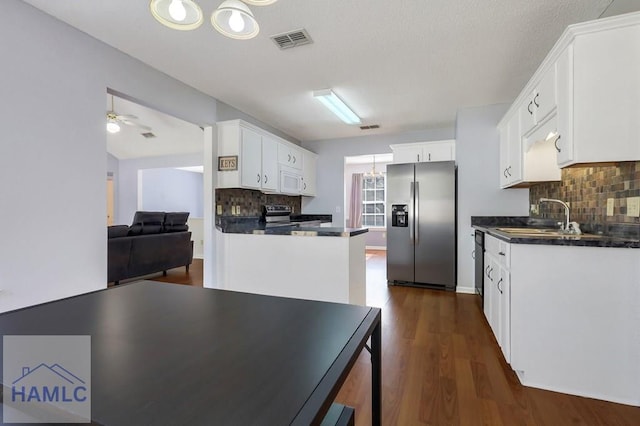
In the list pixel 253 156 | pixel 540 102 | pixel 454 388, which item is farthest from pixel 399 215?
pixel 454 388

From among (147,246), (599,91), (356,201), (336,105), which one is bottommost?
(147,246)

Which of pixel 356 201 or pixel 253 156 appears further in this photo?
pixel 356 201

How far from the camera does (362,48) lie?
99.8 inches

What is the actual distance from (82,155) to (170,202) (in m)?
6.69

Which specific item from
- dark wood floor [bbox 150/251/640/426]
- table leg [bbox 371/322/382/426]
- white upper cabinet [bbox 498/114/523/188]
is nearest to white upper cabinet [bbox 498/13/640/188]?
white upper cabinet [bbox 498/114/523/188]

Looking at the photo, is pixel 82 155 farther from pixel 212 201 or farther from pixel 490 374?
pixel 490 374

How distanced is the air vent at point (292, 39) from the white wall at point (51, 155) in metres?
1.38

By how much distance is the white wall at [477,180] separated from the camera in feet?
→ 12.7

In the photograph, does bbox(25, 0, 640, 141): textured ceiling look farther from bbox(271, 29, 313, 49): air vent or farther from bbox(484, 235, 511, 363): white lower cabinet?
bbox(484, 235, 511, 363): white lower cabinet

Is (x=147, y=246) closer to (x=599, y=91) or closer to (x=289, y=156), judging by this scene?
(x=289, y=156)

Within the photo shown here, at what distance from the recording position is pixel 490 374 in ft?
6.64

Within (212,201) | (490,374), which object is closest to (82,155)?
(212,201)

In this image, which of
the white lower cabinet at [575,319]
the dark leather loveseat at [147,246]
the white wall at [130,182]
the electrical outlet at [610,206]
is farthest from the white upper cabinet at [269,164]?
the white wall at [130,182]

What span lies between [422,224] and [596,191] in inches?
83.3
